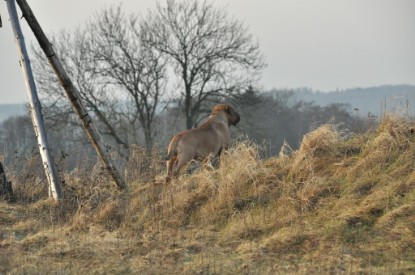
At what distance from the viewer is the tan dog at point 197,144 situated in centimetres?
854

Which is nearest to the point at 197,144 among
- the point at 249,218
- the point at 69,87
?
the point at 69,87

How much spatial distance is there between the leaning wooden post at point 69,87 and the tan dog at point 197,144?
0.93 m

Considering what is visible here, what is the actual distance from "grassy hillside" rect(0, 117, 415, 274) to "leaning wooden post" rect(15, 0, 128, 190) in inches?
9.4

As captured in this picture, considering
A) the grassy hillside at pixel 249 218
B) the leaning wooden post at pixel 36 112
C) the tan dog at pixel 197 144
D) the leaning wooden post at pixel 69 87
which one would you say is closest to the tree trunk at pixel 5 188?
the grassy hillside at pixel 249 218

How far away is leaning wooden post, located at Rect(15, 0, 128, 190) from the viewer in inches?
299

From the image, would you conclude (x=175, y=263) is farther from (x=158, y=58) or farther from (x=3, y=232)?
(x=158, y=58)

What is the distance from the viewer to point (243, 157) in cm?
741

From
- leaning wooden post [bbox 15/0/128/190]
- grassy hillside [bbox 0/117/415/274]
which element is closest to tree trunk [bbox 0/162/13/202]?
grassy hillside [bbox 0/117/415/274]

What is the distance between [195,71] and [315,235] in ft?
94.3

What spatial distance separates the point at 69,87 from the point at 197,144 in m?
2.37

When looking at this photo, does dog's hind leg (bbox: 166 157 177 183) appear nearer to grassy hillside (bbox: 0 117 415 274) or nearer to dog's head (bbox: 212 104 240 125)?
grassy hillside (bbox: 0 117 415 274)

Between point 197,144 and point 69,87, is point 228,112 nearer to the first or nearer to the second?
point 197,144

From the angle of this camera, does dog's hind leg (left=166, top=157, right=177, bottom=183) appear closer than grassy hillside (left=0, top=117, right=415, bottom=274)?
No

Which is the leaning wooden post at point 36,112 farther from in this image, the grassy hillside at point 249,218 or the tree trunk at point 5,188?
the tree trunk at point 5,188
